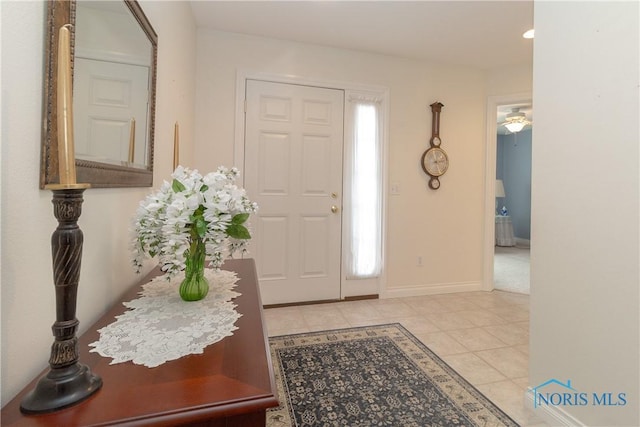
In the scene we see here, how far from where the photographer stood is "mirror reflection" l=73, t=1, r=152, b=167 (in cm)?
81

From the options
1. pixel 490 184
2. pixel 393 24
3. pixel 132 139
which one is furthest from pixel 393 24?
pixel 132 139

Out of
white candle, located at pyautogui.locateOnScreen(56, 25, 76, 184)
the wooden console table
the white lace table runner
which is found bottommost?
the wooden console table

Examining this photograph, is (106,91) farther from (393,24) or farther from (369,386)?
(393,24)

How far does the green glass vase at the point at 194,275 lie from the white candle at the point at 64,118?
454mm

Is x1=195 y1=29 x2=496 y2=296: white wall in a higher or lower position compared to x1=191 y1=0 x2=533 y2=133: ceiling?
lower

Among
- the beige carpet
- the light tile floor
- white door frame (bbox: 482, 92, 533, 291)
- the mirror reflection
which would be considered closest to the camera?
the mirror reflection

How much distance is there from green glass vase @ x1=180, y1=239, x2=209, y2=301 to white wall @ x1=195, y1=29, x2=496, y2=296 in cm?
202

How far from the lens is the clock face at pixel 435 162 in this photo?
3365mm

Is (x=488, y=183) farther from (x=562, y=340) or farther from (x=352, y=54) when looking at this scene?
(x=562, y=340)

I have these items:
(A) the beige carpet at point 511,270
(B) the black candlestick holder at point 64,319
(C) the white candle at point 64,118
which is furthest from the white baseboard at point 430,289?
(C) the white candle at point 64,118

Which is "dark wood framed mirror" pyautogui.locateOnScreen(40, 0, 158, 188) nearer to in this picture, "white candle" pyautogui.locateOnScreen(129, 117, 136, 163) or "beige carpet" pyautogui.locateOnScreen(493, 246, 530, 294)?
"white candle" pyautogui.locateOnScreen(129, 117, 136, 163)

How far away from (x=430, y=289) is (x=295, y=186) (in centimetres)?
193

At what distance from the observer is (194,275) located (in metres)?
0.98

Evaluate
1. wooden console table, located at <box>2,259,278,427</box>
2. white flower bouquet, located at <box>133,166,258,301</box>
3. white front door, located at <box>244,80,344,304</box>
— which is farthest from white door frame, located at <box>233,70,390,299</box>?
wooden console table, located at <box>2,259,278,427</box>
